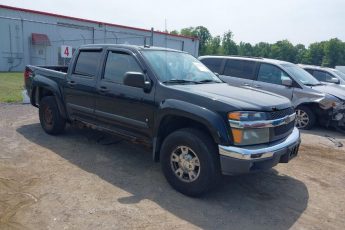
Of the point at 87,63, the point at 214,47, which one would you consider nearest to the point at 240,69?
the point at 87,63

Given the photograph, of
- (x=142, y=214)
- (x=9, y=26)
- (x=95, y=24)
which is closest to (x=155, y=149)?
(x=142, y=214)

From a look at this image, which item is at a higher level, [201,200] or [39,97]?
[39,97]

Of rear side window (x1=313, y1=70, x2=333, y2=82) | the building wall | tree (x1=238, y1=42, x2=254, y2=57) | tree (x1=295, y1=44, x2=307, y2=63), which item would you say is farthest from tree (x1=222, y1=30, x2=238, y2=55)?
rear side window (x1=313, y1=70, x2=333, y2=82)

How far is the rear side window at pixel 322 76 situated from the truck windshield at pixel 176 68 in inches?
348

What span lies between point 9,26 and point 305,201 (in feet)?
79.4

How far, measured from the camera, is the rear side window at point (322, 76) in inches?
503

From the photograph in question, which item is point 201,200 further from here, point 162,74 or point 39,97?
point 39,97

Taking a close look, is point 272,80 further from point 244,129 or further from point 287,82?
point 244,129

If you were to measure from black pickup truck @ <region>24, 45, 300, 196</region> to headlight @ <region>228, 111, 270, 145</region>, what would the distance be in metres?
0.01

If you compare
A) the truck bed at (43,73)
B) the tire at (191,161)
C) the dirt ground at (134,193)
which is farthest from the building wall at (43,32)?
the tire at (191,161)

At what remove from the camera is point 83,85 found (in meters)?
5.58

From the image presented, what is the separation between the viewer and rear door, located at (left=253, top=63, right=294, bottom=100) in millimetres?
8758

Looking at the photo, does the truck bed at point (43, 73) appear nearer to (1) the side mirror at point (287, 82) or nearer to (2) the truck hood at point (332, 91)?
(1) the side mirror at point (287, 82)

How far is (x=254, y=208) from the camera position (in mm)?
4000
